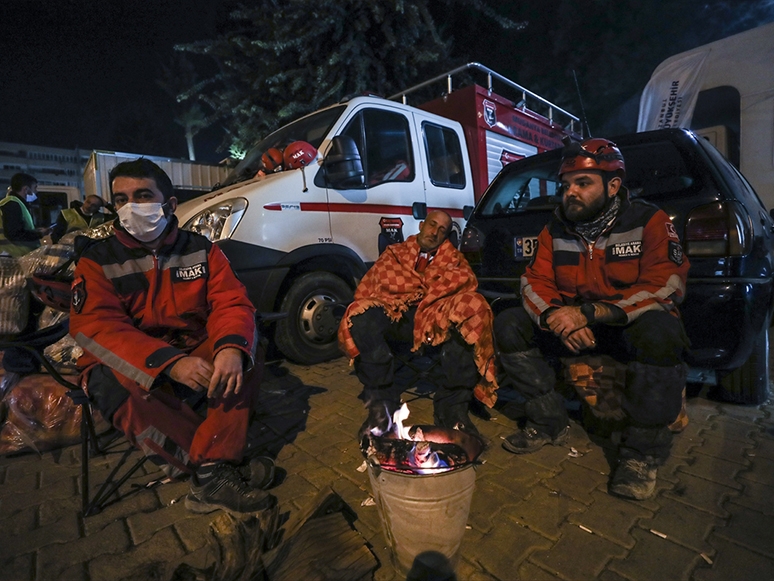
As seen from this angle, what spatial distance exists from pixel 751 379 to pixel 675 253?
1.24 m

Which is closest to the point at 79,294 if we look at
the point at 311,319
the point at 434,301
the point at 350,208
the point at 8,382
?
the point at 8,382

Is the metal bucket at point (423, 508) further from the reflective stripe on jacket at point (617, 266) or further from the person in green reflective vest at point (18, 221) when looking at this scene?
the person in green reflective vest at point (18, 221)

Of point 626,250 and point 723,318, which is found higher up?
point 626,250

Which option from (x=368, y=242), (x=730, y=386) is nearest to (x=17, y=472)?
(x=368, y=242)

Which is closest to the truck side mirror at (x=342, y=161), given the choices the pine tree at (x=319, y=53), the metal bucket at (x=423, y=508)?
the metal bucket at (x=423, y=508)

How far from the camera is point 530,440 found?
7.59ft

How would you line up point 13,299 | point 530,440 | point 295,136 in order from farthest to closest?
point 295,136 → point 530,440 → point 13,299

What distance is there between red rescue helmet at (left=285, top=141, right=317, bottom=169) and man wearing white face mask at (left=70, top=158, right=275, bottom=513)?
1.62 metres

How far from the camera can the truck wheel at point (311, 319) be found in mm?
3646

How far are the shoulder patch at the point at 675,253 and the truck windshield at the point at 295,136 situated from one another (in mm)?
2983

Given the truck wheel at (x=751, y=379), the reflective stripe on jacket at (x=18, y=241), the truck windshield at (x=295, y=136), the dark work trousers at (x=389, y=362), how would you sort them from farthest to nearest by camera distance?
the reflective stripe on jacket at (x=18, y=241)
the truck windshield at (x=295, y=136)
the truck wheel at (x=751, y=379)
the dark work trousers at (x=389, y=362)

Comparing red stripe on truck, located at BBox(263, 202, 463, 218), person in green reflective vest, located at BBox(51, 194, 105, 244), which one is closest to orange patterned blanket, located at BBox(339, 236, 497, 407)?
red stripe on truck, located at BBox(263, 202, 463, 218)

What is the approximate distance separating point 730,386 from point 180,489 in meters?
3.36

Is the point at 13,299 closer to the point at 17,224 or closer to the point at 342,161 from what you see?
the point at 342,161
